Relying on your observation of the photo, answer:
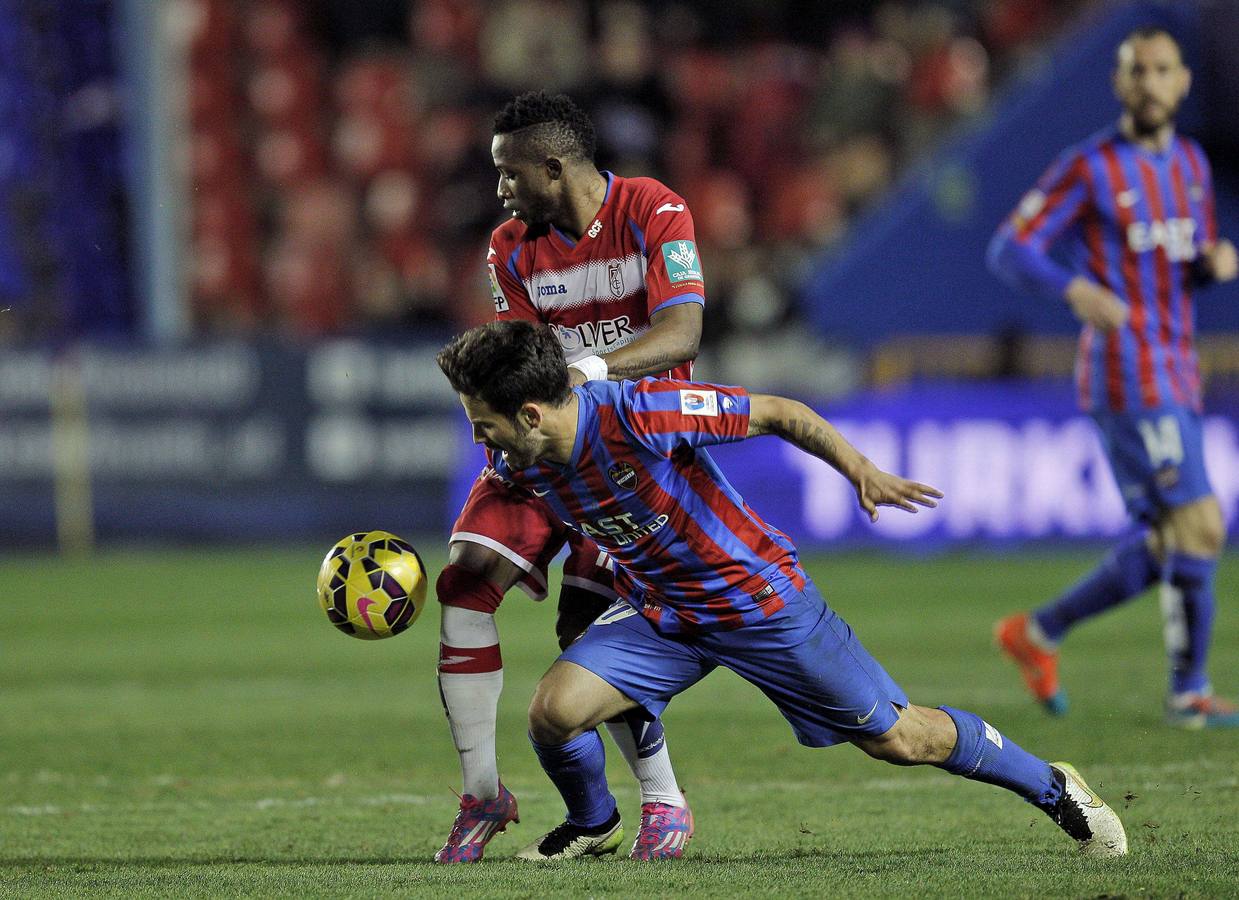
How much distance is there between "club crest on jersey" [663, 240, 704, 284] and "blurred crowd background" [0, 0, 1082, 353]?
9343mm

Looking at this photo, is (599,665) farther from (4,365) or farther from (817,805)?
(4,365)

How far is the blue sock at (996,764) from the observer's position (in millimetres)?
4523

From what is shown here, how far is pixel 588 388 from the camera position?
4.38 m

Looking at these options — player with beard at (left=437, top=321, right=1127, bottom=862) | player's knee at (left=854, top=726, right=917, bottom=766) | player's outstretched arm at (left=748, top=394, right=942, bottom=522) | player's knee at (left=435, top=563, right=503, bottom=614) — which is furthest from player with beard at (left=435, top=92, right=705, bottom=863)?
player's knee at (left=854, top=726, right=917, bottom=766)

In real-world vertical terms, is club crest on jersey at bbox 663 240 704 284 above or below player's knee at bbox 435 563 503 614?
above

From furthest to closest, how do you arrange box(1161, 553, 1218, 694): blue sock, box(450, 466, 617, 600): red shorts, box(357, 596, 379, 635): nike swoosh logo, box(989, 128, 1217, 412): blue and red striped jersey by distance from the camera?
box(989, 128, 1217, 412): blue and red striped jersey
box(1161, 553, 1218, 694): blue sock
box(450, 466, 617, 600): red shorts
box(357, 596, 379, 635): nike swoosh logo

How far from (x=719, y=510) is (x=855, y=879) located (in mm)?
933

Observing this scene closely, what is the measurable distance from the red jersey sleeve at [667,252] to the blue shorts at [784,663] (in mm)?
871

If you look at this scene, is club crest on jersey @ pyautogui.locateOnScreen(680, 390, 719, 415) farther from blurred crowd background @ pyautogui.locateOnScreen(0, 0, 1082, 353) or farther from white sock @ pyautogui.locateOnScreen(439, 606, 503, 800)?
blurred crowd background @ pyautogui.locateOnScreen(0, 0, 1082, 353)

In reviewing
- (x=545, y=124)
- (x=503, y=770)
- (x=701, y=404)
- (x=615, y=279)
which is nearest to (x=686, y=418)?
(x=701, y=404)

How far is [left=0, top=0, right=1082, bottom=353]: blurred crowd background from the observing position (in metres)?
14.4

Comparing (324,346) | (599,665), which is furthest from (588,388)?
(324,346)

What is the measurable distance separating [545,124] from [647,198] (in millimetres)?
370

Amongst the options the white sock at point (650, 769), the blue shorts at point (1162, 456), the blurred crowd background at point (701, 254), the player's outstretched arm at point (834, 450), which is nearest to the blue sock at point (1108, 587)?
the blue shorts at point (1162, 456)
